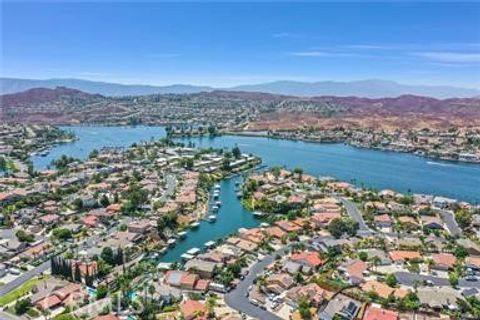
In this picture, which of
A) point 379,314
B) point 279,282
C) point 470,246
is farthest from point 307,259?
point 470,246

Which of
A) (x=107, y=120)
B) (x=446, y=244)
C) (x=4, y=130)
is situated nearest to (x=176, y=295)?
(x=446, y=244)

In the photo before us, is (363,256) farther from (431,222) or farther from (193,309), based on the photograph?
(193,309)

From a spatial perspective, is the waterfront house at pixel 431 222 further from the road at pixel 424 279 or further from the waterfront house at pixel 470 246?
the road at pixel 424 279

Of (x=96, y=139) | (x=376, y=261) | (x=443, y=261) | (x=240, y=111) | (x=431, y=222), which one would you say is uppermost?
(x=240, y=111)

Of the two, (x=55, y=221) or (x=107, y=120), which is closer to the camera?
(x=55, y=221)

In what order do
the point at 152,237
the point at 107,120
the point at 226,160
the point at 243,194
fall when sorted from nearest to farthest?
the point at 152,237 → the point at 243,194 → the point at 226,160 → the point at 107,120

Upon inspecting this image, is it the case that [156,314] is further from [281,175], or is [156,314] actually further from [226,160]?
[226,160]

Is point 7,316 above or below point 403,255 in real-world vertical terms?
below

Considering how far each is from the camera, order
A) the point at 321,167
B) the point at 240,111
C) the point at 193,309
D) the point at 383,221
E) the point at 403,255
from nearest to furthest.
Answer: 1. the point at 193,309
2. the point at 403,255
3. the point at 383,221
4. the point at 321,167
5. the point at 240,111
